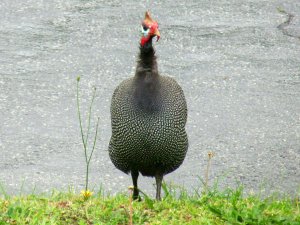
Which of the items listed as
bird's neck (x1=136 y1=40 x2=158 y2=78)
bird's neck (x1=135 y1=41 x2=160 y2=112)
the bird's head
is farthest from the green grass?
the bird's head

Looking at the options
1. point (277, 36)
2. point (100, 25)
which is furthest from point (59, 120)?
point (277, 36)

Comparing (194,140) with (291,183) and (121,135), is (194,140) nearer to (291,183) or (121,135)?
(291,183)

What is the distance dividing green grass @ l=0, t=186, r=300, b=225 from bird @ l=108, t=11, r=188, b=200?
351 mm

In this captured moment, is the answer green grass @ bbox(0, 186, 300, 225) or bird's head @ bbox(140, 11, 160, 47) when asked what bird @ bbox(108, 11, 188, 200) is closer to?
bird's head @ bbox(140, 11, 160, 47)

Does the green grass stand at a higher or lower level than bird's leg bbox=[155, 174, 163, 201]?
higher

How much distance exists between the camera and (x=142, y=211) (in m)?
4.59

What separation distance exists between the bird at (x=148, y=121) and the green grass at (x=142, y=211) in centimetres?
35

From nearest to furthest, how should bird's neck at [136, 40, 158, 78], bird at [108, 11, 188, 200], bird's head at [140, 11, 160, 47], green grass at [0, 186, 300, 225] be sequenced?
green grass at [0, 186, 300, 225] < bird's head at [140, 11, 160, 47] < bird at [108, 11, 188, 200] < bird's neck at [136, 40, 158, 78]

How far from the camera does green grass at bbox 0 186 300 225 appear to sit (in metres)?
4.41

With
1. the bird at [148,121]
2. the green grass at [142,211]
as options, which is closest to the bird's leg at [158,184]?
the bird at [148,121]

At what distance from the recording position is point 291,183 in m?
5.90

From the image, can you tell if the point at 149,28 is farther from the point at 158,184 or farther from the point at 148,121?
the point at 158,184

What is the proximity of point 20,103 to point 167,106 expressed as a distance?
82.5 inches

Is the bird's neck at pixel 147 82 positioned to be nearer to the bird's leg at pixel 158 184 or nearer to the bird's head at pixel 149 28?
the bird's head at pixel 149 28
